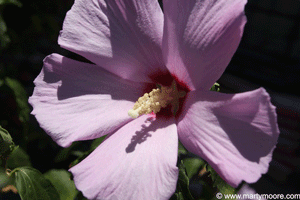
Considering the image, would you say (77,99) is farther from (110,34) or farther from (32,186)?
(32,186)

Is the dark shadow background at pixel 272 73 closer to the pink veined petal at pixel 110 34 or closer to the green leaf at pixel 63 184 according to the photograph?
the green leaf at pixel 63 184

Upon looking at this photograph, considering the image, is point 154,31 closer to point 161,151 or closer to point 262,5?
point 161,151

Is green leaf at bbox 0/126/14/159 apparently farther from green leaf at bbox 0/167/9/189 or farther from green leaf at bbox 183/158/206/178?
green leaf at bbox 183/158/206/178

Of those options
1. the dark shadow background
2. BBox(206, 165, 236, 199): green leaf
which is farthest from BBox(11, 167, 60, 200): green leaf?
the dark shadow background

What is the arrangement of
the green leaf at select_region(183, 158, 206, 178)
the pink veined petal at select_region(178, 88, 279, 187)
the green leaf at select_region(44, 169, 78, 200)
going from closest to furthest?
the pink veined petal at select_region(178, 88, 279, 187) < the green leaf at select_region(183, 158, 206, 178) < the green leaf at select_region(44, 169, 78, 200)

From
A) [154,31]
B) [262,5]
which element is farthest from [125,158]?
[262,5]

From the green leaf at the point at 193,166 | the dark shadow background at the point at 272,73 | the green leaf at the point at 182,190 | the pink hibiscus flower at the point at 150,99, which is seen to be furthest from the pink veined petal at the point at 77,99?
the dark shadow background at the point at 272,73

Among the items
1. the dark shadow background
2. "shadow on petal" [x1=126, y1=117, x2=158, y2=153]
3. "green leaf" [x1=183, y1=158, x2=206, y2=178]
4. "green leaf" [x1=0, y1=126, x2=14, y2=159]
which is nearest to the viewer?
"shadow on petal" [x1=126, y1=117, x2=158, y2=153]

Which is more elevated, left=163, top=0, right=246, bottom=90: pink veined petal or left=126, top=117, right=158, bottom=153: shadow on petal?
left=163, top=0, right=246, bottom=90: pink veined petal

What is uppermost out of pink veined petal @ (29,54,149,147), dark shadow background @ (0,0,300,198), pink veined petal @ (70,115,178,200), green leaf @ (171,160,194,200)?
pink veined petal @ (29,54,149,147)
